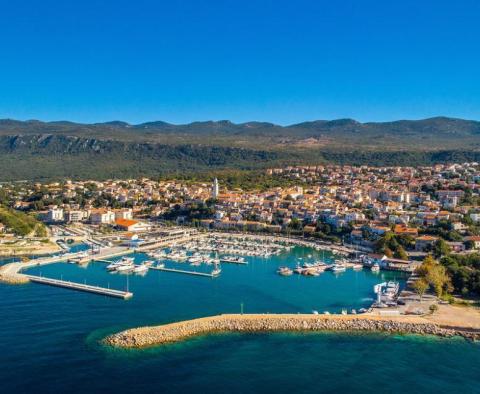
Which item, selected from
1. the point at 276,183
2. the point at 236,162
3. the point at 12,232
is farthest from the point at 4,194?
the point at 236,162

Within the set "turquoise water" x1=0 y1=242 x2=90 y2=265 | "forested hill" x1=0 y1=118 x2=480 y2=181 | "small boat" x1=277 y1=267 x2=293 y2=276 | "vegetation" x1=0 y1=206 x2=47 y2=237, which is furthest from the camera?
"forested hill" x1=0 y1=118 x2=480 y2=181

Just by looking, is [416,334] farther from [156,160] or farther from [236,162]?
[156,160]

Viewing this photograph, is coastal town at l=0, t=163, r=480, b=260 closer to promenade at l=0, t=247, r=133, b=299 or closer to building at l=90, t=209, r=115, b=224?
building at l=90, t=209, r=115, b=224

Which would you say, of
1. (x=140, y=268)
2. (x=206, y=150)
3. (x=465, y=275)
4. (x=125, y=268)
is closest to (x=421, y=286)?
(x=465, y=275)

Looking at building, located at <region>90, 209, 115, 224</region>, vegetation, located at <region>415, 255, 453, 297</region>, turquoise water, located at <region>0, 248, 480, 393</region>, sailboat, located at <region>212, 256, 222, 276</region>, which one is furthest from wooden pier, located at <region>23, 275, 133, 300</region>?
building, located at <region>90, 209, 115, 224</region>

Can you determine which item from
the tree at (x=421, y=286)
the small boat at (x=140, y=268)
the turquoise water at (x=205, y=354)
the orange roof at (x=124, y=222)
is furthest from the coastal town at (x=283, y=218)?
the turquoise water at (x=205, y=354)

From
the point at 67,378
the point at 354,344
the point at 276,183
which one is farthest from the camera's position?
the point at 276,183

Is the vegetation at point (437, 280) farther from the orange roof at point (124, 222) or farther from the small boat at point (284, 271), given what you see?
the orange roof at point (124, 222)
